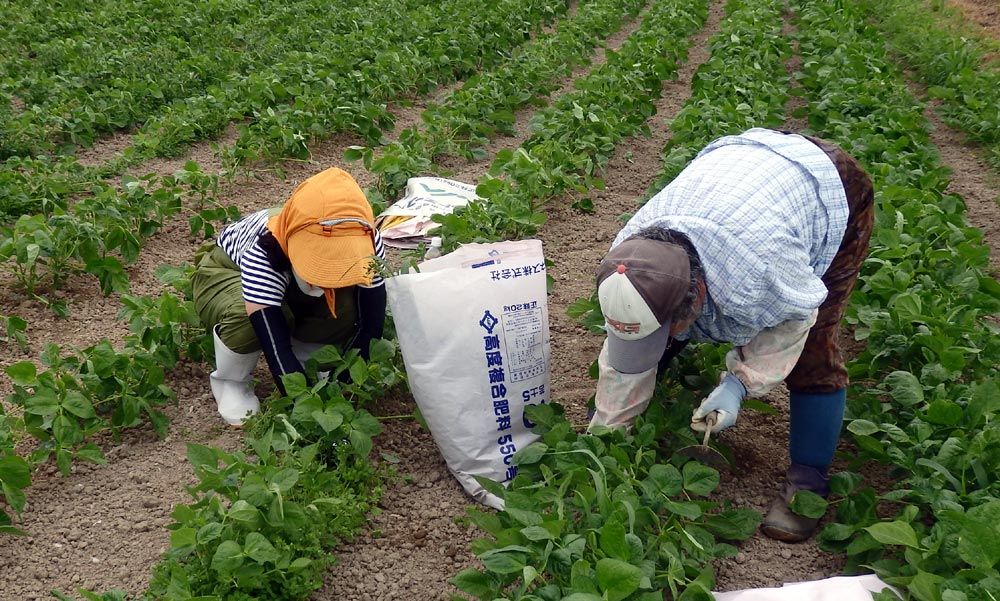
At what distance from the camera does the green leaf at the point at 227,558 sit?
2.07 meters

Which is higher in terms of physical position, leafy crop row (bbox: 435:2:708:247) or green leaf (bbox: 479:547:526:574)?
green leaf (bbox: 479:547:526:574)

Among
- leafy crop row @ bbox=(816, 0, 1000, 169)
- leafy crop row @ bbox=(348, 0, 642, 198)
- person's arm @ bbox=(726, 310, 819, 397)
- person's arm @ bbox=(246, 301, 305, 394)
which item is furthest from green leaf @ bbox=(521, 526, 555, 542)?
leafy crop row @ bbox=(816, 0, 1000, 169)

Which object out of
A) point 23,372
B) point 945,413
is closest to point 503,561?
point 945,413

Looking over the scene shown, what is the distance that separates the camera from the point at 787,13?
10523 millimetres

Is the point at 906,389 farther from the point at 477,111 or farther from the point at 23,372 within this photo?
the point at 477,111

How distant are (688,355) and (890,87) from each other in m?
4.02

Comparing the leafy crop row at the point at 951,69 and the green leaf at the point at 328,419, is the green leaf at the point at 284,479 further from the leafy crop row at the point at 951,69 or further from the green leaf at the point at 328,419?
the leafy crop row at the point at 951,69

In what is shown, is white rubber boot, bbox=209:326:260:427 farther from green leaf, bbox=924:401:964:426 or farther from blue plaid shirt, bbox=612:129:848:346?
green leaf, bbox=924:401:964:426

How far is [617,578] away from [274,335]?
4.56 ft

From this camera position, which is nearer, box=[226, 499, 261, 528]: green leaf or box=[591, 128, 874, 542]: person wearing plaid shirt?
box=[591, 128, 874, 542]: person wearing plaid shirt

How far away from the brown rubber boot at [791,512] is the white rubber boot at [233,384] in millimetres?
1760

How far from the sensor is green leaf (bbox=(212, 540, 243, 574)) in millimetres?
2074

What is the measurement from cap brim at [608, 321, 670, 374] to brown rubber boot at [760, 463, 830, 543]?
2.05ft

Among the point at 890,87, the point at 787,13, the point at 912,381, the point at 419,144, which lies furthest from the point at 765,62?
the point at 912,381
